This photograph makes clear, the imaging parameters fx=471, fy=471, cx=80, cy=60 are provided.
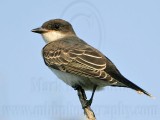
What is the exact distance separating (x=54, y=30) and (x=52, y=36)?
19 cm

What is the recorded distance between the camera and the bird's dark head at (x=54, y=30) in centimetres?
951

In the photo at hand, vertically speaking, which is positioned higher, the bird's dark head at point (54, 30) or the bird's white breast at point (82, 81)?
the bird's dark head at point (54, 30)

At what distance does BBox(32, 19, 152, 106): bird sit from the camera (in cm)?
742

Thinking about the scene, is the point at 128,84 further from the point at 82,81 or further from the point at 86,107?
the point at 82,81

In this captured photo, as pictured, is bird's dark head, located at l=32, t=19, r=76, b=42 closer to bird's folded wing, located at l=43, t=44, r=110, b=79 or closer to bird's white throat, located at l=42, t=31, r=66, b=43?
bird's white throat, located at l=42, t=31, r=66, b=43

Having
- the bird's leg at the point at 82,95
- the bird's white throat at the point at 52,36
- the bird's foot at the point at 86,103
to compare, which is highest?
the bird's white throat at the point at 52,36

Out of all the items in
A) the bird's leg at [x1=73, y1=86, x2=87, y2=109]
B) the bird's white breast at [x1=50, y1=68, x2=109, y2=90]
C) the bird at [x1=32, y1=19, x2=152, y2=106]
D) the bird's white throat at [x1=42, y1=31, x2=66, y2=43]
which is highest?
the bird's white throat at [x1=42, y1=31, x2=66, y2=43]

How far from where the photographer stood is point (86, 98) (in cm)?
752

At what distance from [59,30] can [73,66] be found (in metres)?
1.95

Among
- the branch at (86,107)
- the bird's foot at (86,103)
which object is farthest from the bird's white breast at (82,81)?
the bird's foot at (86,103)

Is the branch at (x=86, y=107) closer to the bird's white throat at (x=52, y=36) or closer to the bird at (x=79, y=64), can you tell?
the bird at (x=79, y=64)

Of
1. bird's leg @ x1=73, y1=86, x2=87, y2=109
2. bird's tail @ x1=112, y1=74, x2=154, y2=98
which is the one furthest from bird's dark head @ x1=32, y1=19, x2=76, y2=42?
bird's tail @ x1=112, y1=74, x2=154, y2=98

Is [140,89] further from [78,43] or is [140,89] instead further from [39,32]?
[39,32]

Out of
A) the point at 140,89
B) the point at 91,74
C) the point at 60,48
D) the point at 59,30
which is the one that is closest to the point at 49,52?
the point at 60,48
